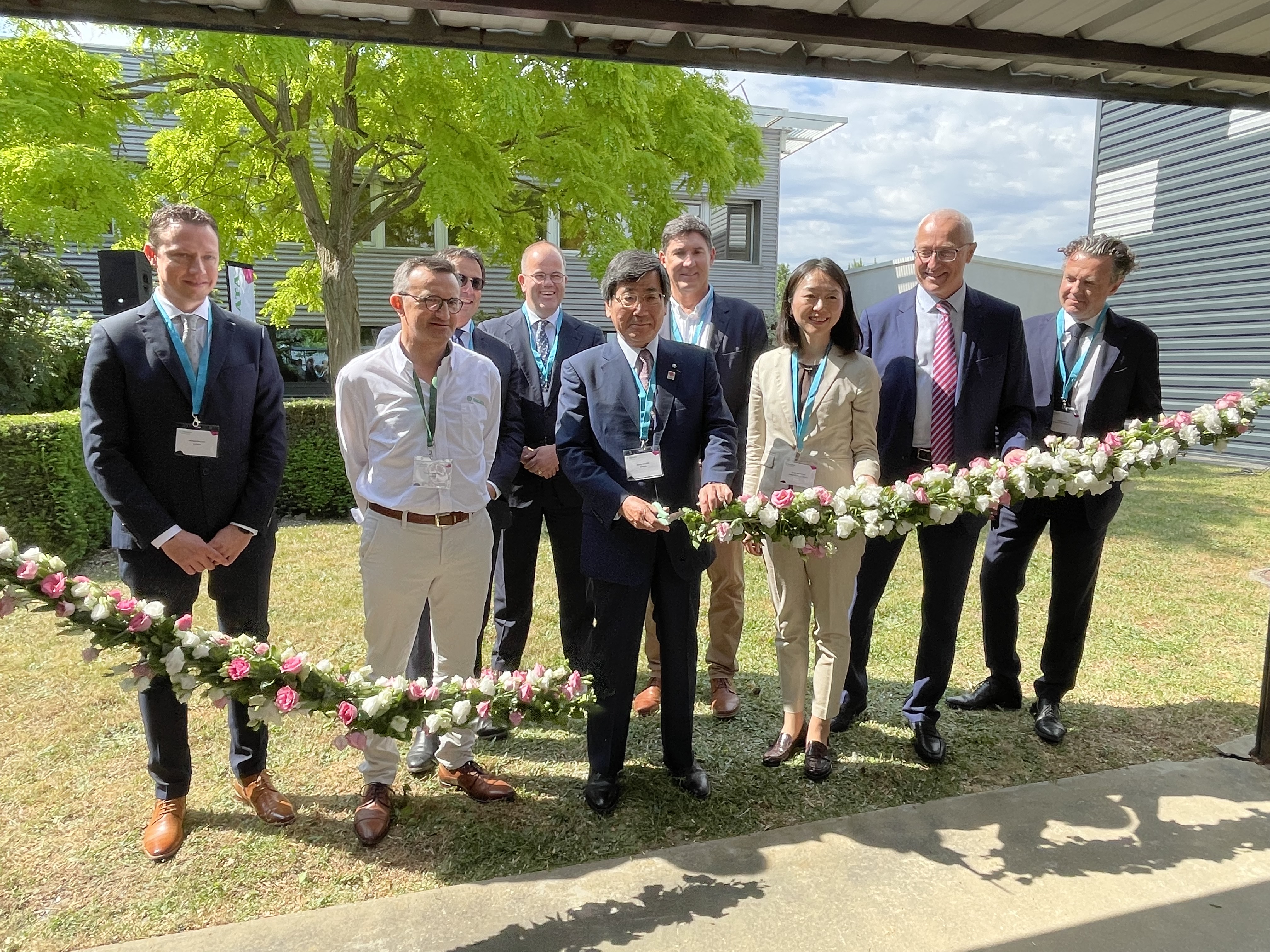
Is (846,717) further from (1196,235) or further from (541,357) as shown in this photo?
(1196,235)

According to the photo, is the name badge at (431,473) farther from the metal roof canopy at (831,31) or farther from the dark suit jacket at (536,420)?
the metal roof canopy at (831,31)

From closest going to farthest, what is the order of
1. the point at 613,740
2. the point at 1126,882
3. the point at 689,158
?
the point at 1126,882, the point at 613,740, the point at 689,158

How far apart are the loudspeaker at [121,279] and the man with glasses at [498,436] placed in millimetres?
6208

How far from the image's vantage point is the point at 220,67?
8.46m

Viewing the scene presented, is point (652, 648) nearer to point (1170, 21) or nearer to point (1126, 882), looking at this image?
point (1126, 882)

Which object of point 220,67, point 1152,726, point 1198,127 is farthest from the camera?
point 1198,127

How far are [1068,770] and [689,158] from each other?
10.6 m

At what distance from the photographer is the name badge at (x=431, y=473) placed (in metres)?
3.23

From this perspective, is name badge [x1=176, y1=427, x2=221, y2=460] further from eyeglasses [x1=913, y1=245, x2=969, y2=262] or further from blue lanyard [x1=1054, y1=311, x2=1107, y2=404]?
blue lanyard [x1=1054, y1=311, x2=1107, y2=404]

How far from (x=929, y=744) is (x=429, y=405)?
9.48 ft

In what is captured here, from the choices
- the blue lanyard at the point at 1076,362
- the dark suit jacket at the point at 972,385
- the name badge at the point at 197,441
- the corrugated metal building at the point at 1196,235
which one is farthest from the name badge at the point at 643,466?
the corrugated metal building at the point at 1196,235

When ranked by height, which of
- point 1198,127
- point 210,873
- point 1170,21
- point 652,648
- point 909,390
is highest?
point 1198,127

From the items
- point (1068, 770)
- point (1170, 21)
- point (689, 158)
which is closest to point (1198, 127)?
point (689, 158)

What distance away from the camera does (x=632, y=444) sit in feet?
11.4
